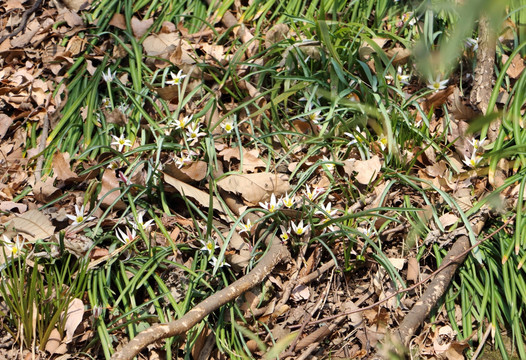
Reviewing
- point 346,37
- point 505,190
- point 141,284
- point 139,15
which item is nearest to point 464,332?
point 505,190

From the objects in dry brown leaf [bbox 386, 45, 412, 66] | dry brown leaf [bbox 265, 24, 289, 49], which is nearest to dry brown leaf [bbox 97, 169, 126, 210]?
dry brown leaf [bbox 265, 24, 289, 49]

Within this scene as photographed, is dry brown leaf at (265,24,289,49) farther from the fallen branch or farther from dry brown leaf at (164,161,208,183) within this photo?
the fallen branch

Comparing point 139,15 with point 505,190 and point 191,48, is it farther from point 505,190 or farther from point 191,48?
point 505,190

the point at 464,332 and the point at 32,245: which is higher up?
the point at 464,332

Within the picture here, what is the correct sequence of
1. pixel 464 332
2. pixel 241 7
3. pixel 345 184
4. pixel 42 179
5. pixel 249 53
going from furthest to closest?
A: pixel 241 7
pixel 249 53
pixel 42 179
pixel 345 184
pixel 464 332

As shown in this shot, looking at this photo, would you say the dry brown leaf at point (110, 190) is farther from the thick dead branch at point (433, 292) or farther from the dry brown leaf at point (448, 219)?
the dry brown leaf at point (448, 219)

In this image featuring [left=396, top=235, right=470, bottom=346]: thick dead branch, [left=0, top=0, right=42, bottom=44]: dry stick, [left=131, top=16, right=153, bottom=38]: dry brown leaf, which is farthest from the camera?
[left=0, top=0, right=42, bottom=44]: dry stick
